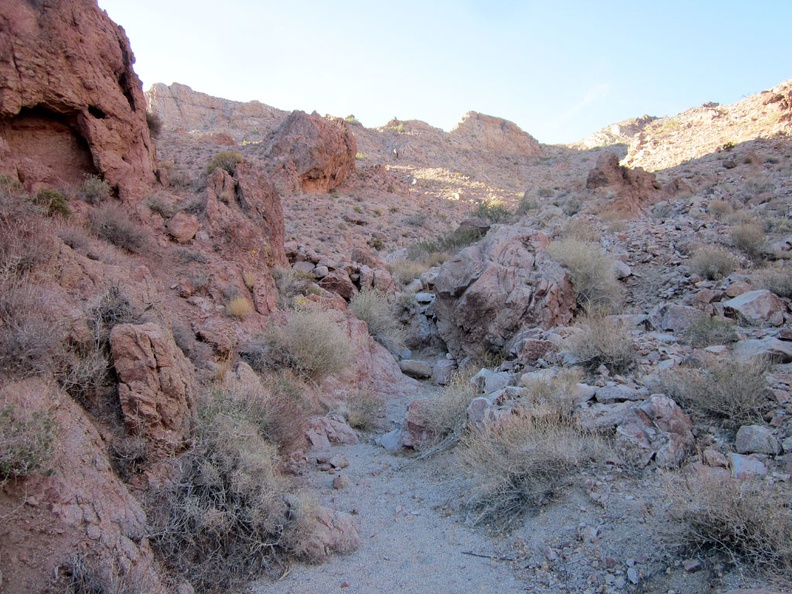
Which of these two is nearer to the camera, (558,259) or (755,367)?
(755,367)

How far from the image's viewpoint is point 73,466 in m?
3.50

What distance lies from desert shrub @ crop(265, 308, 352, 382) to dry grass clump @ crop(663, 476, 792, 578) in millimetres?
5720

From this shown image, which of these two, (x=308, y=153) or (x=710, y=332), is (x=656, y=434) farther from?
(x=308, y=153)

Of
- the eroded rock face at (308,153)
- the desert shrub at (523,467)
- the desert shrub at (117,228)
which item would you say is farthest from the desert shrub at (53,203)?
the eroded rock face at (308,153)

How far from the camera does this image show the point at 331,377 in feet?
28.5

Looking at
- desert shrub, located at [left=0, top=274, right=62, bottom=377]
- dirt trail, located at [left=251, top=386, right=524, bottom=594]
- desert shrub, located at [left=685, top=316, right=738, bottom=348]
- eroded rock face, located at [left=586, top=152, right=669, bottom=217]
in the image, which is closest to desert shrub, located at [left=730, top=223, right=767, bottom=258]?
desert shrub, located at [left=685, top=316, right=738, bottom=348]

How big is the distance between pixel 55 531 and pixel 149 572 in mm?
645

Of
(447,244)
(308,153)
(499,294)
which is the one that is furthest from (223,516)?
(308,153)

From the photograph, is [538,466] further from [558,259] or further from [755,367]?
[558,259]

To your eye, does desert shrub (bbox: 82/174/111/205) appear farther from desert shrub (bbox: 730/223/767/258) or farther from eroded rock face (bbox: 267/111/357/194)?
eroded rock face (bbox: 267/111/357/194)

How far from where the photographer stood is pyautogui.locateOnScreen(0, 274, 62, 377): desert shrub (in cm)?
368

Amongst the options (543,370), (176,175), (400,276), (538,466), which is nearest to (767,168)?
(400,276)

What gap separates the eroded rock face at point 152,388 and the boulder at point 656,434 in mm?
4114

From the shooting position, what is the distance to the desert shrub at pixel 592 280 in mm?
9719
